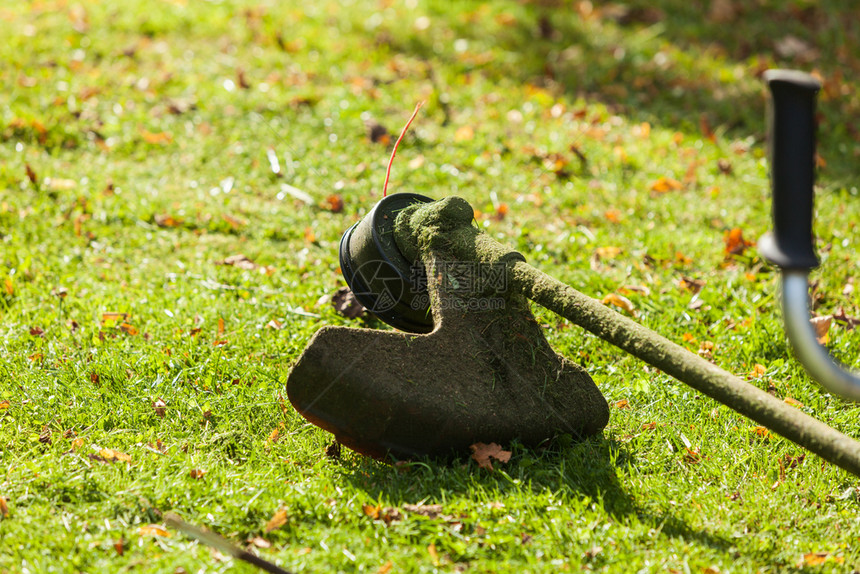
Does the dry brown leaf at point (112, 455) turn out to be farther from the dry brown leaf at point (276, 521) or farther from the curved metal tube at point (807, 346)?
the curved metal tube at point (807, 346)

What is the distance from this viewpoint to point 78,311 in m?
3.67

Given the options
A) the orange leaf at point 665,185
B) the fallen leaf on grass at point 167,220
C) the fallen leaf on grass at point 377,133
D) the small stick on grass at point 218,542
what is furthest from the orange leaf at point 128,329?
the orange leaf at point 665,185

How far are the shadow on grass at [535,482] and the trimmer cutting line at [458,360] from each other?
8 centimetres

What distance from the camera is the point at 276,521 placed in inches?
98.7

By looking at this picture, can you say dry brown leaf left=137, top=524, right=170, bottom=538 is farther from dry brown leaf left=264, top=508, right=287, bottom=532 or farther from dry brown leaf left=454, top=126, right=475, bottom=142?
dry brown leaf left=454, top=126, right=475, bottom=142

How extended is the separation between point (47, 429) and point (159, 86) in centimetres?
387

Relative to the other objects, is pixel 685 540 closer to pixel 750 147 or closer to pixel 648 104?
pixel 750 147

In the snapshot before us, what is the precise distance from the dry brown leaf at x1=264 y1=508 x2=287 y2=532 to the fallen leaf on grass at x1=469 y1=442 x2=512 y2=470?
710 mm

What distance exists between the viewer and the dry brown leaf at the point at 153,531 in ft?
8.02

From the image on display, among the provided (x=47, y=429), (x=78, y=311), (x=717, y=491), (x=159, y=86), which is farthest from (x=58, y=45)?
(x=717, y=491)

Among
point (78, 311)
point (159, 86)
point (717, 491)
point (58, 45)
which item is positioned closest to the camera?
point (717, 491)

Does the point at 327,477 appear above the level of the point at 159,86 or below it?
below

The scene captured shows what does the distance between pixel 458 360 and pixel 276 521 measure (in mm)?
859

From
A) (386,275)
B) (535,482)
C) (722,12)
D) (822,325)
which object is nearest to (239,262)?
(386,275)
